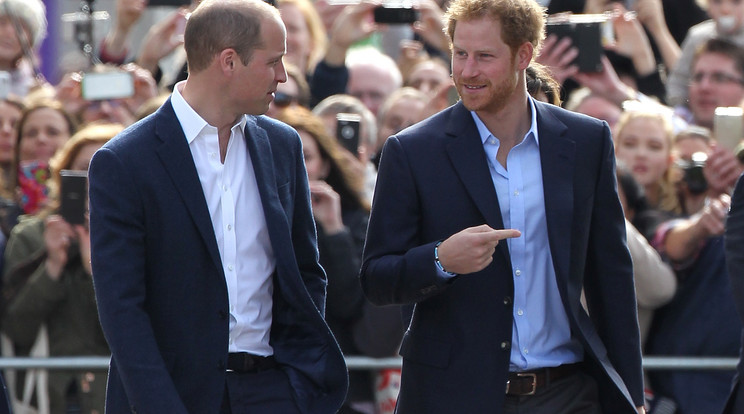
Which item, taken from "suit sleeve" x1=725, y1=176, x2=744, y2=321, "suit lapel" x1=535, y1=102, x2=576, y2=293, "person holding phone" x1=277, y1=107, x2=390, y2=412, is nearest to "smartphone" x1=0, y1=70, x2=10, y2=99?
"person holding phone" x1=277, y1=107, x2=390, y2=412

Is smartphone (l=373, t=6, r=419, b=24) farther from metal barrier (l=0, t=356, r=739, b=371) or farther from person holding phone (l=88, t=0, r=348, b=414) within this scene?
person holding phone (l=88, t=0, r=348, b=414)

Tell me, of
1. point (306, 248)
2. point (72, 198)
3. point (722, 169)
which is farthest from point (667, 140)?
point (306, 248)

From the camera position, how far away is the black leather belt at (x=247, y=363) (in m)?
4.05

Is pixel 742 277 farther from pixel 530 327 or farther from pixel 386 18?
pixel 386 18

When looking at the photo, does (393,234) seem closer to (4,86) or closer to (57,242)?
(57,242)

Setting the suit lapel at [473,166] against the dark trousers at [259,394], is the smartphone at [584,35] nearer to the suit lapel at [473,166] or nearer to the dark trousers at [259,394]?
A: the suit lapel at [473,166]

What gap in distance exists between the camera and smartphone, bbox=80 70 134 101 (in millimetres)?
7629

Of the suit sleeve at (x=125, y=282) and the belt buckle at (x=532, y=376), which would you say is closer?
the suit sleeve at (x=125, y=282)

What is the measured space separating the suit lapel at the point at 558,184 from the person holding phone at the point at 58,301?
2.66m

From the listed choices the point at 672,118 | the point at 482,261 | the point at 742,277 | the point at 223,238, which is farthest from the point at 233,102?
the point at 672,118

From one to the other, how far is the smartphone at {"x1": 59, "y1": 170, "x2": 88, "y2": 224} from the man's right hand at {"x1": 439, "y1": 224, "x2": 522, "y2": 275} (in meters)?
2.71

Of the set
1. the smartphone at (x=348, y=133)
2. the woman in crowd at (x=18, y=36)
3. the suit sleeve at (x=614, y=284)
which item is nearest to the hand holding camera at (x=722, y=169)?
the smartphone at (x=348, y=133)

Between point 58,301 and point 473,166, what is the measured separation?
9.17 ft

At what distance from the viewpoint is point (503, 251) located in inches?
163
